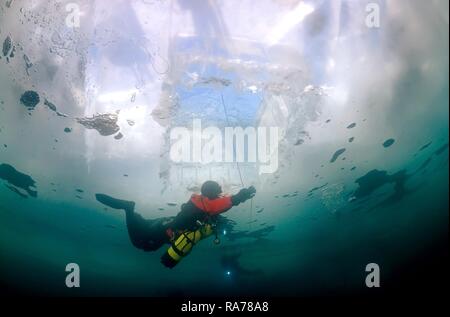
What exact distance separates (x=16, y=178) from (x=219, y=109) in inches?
435

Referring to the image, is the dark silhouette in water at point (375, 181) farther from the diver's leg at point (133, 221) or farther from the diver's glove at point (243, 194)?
the diver's leg at point (133, 221)

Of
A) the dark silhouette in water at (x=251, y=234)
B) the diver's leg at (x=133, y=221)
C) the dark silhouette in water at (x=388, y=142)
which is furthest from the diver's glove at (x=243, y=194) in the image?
the dark silhouette in water at (x=251, y=234)

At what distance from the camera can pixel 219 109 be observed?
11203mm

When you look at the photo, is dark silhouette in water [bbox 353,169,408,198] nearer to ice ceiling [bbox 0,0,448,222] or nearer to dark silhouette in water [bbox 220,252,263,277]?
ice ceiling [bbox 0,0,448,222]

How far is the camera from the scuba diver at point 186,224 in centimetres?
764

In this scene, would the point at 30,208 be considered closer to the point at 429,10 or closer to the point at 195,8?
the point at 195,8

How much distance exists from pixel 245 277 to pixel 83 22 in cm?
2960

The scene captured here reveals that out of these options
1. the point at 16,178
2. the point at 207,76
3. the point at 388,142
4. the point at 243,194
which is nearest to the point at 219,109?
the point at 207,76

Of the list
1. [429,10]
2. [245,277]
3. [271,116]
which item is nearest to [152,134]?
[271,116]

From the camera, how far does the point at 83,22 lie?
8.93 m

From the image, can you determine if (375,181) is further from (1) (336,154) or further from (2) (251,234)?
(2) (251,234)

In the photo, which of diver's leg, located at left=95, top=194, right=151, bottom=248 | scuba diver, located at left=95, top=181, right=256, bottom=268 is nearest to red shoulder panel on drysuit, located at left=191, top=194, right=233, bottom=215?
scuba diver, located at left=95, top=181, right=256, bottom=268

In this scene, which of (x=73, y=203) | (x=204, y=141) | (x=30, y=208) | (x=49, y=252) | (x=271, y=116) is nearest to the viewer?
(x=271, y=116)

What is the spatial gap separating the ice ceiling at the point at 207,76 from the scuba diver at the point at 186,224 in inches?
154
